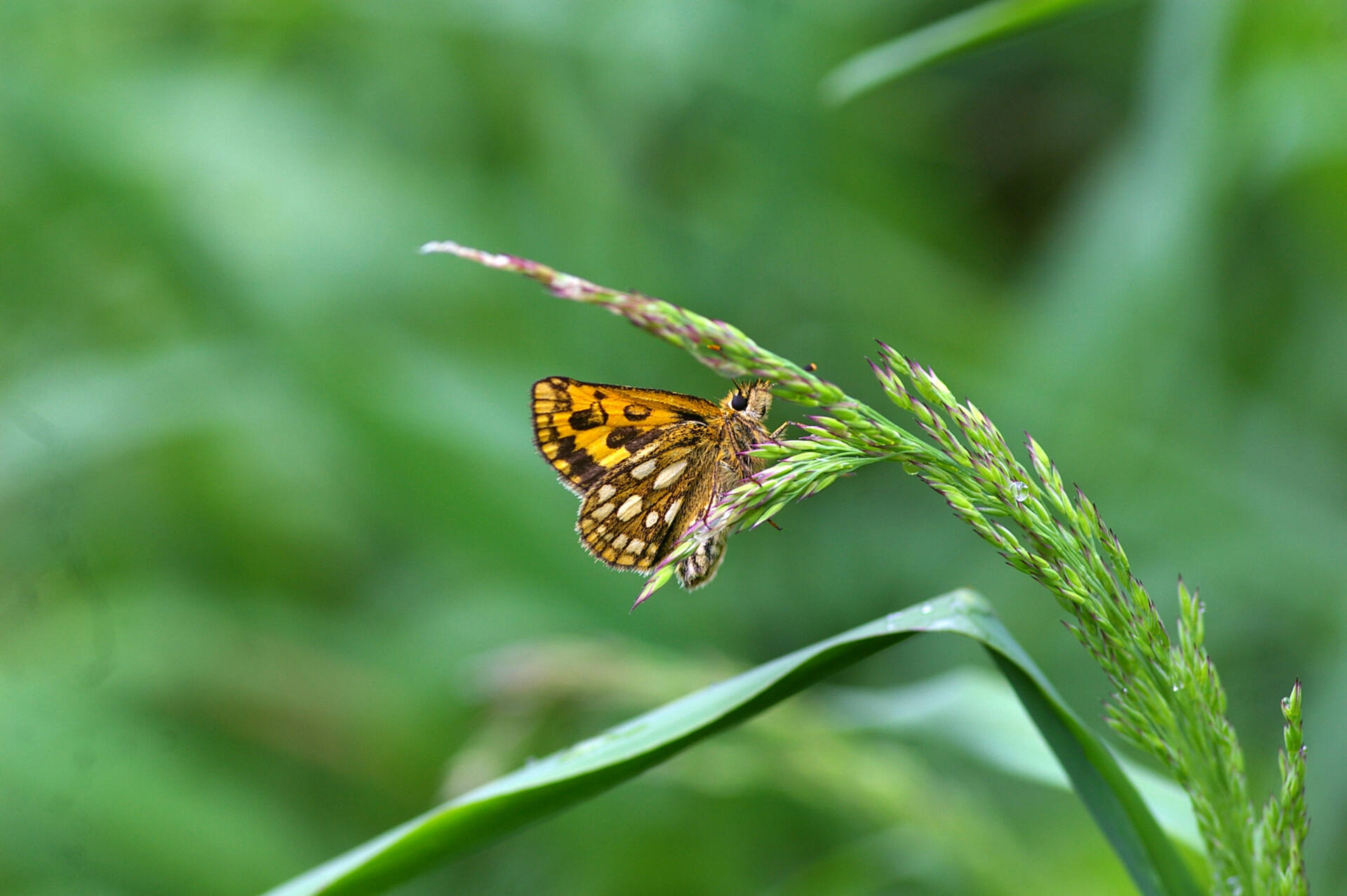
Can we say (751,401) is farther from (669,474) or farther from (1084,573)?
(1084,573)

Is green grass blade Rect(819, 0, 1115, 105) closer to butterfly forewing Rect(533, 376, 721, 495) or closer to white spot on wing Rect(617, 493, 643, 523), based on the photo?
butterfly forewing Rect(533, 376, 721, 495)

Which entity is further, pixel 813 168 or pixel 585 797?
pixel 813 168

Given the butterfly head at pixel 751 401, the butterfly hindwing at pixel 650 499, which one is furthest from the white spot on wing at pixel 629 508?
the butterfly head at pixel 751 401

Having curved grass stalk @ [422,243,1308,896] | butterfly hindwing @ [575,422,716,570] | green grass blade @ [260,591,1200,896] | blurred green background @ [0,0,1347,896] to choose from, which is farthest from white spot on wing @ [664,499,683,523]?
blurred green background @ [0,0,1347,896]

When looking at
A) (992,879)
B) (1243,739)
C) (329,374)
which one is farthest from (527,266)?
(1243,739)

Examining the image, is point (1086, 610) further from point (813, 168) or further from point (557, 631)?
point (813, 168)

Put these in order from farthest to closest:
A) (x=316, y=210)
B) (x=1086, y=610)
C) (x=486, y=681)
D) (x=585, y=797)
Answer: (x=316, y=210)
(x=486, y=681)
(x=585, y=797)
(x=1086, y=610)

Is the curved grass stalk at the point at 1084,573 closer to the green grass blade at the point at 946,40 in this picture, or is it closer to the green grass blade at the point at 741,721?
the green grass blade at the point at 741,721
